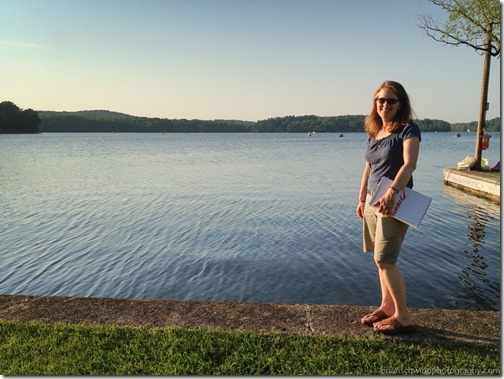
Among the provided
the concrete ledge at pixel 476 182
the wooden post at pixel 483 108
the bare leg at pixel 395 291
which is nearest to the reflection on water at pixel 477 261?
the concrete ledge at pixel 476 182

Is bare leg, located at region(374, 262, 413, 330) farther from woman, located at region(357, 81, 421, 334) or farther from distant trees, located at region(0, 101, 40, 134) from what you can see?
distant trees, located at region(0, 101, 40, 134)

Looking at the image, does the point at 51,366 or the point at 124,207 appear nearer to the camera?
the point at 51,366

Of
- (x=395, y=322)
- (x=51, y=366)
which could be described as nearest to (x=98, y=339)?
(x=51, y=366)

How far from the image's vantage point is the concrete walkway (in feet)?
13.1

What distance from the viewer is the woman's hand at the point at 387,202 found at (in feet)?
12.3

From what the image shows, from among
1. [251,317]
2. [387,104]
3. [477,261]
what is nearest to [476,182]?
[477,261]

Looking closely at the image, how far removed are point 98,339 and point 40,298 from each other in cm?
164

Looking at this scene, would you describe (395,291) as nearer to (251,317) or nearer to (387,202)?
(387,202)

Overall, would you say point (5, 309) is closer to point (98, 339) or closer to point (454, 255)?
point (98, 339)

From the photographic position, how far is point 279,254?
9.70m

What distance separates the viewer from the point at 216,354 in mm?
3615

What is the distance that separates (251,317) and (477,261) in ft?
22.2

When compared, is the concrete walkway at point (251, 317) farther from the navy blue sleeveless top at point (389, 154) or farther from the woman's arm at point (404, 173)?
the navy blue sleeveless top at point (389, 154)

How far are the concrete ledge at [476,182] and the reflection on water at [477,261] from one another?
1092 millimetres
